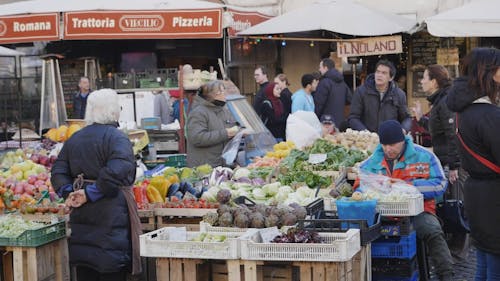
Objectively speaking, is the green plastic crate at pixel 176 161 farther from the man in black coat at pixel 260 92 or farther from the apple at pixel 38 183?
the man in black coat at pixel 260 92

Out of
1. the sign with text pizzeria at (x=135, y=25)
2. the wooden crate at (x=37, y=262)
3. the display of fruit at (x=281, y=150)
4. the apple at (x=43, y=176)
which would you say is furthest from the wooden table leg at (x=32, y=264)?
the sign with text pizzeria at (x=135, y=25)

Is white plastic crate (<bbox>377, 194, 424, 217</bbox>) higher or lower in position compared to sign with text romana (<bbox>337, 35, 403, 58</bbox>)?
lower

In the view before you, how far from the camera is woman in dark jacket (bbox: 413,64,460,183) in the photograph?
10.0 m

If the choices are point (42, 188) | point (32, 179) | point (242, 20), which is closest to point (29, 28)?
point (242, 20)

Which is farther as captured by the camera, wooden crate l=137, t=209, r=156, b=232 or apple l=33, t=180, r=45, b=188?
apple l=33, t=180, r=45, b=188

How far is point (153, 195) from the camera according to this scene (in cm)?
847

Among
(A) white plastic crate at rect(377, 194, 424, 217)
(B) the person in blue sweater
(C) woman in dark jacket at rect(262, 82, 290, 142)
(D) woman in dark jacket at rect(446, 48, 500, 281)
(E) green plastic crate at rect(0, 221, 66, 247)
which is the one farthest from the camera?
(C) woman in dark jacket at rect(262, 82, 290, 142)

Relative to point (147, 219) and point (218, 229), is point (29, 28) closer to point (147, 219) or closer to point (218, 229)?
point (147, 219)

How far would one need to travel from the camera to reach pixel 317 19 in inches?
586

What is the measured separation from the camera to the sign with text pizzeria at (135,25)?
14.1m

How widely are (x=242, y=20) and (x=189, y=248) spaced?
923cm

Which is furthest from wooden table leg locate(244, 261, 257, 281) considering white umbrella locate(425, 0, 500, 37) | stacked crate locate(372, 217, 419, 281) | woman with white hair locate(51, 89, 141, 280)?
white umbrella locate(425, 0, 500, 37)

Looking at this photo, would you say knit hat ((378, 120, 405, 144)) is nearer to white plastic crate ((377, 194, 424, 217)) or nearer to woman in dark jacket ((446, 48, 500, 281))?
white plastic crate ((377, 194, 424, 217))

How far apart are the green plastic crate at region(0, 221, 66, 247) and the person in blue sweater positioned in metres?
6.69
